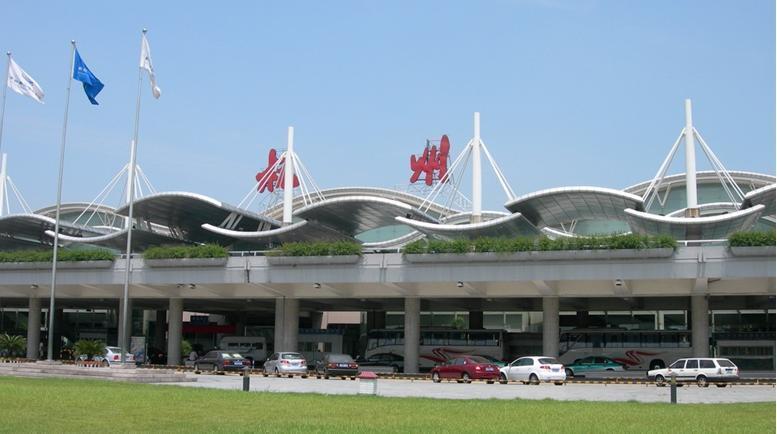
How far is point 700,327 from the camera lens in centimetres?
4453

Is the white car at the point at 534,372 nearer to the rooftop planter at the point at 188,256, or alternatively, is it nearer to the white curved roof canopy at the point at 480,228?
the white curved roof canopy at the point at 480,228

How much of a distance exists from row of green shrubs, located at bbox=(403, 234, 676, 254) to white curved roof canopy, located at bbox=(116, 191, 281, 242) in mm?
Result: 13092

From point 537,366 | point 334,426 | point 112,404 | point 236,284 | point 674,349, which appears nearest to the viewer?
point 334,426

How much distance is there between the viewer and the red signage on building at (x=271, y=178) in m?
66.2

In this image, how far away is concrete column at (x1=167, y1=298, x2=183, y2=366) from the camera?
54.6 metres

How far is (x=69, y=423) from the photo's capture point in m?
16.2

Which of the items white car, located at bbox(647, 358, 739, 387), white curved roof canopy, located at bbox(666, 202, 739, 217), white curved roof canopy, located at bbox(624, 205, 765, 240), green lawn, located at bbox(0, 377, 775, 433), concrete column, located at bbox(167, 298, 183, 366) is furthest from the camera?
white curved roof canopy, located at bbox(666, 202, 739, 217)

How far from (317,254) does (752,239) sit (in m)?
20.7

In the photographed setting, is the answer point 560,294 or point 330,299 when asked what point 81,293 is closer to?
point 330,299

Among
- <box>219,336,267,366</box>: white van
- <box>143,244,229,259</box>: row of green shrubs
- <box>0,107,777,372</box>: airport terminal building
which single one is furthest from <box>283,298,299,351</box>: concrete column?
<box>219,336,267,366</box>: white van

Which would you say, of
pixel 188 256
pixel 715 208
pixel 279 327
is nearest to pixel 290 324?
pixel 279 327

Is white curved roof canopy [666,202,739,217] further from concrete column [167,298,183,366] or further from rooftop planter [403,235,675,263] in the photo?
concrete column [167,298,183,366]

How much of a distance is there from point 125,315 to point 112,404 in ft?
66.9

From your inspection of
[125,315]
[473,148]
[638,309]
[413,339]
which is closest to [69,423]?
[125,315]
